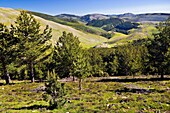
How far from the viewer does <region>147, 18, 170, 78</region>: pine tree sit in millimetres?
66463

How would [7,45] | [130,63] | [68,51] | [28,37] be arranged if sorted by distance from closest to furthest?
[7,45]
[28,37]
[68,51]
[130,63]

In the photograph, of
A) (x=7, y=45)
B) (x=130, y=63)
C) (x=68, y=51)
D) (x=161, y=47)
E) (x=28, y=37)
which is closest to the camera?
(x=7, y=45)

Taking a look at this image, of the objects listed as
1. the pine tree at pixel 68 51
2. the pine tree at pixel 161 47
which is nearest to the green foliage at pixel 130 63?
the pine tree at pixel 161 47

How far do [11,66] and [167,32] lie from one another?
133ft

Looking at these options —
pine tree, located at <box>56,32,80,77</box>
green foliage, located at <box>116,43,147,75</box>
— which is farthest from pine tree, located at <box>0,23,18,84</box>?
green foliage, located at <box>116,43,147,75</box>

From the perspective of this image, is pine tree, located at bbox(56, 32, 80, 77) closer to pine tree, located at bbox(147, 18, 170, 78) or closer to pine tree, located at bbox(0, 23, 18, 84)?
pine tree, located at bbox(0, 23, 18, 84)

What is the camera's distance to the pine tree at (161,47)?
218ft

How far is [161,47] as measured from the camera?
2709 inches

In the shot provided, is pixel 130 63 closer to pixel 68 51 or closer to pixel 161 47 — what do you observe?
pixel 161 47

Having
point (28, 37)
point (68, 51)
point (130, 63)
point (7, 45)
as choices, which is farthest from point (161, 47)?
point (7, 45)

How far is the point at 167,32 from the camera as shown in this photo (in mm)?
66625

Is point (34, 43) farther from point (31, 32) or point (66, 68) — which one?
point (66, 68)

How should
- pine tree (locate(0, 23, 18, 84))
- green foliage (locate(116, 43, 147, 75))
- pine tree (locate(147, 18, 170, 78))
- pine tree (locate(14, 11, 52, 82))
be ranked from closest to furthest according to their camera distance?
pine tree (locate(0, 23, 18, 84)) → pine tree (locate(14, 11, 52, 82)) → pine tree (locate(147, 18, 170, 78)) → green foliage (locate(116, 43, 147, 75))

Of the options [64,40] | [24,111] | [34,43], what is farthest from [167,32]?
[24,111]
